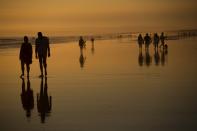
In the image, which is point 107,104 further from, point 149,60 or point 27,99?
point 149,60

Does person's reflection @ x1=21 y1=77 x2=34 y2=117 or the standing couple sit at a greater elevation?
the standing couple

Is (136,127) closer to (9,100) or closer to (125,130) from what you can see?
(125,130)

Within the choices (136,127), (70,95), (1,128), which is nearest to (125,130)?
(136,127)

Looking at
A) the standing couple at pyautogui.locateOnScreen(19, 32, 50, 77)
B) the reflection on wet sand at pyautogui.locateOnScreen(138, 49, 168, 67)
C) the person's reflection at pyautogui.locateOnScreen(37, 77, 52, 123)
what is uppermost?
the standing couple at pyautogui.locateOnScreen(19, 32, 50, 77)

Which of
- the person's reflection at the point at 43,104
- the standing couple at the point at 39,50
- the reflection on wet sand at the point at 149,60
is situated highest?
the standing couple at the point at 39,50

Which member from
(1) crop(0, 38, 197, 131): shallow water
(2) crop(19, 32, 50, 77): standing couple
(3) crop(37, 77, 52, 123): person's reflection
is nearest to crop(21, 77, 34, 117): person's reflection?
(1) crop(0, 38, 197, 131): shallow water

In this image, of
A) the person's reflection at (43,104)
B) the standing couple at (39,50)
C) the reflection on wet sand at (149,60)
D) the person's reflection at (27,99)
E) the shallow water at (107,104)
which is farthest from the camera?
the reflection on wet sand at (149,60)

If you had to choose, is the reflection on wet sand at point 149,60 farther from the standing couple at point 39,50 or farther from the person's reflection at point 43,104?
the person's reflection at point 43,104

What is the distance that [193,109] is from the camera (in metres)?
11.0

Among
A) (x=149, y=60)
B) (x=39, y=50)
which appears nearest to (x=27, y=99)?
(x=39, y=50)

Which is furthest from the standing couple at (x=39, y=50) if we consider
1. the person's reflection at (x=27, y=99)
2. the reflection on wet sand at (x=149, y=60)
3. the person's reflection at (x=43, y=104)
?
the reflection on wet sand at (x=149, y=60)

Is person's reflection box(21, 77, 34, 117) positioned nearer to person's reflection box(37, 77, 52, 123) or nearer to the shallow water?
the shallow water

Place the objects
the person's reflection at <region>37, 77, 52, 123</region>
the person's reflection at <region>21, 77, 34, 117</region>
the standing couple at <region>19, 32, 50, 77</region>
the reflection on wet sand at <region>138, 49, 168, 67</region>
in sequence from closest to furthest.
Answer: the person's reflection at <region>37, 77, 52, 123</region>, the person's reflection at <region>21, 77, 34, 117</region>, the standing couple at <region>19, 32, 50, 77</region>, the reflection on wet sand at <region>138, 49, 168, 67</region>

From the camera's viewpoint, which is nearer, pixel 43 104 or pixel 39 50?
pixel 43 104
